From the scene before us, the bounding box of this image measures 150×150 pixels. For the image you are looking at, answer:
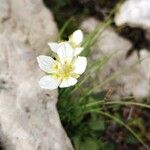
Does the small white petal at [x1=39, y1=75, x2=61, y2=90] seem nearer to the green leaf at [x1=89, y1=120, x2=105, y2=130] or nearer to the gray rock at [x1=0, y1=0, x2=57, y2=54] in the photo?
the gray rock at [x1=0, y1=0, x2=57, y2=54]

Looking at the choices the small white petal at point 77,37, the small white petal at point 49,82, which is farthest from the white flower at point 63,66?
the small white petal at point 77,37

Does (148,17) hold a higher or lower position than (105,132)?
higher

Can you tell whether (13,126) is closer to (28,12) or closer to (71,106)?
(71,106)

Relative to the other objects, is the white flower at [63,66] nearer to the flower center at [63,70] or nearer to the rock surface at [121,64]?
the flower center at [63,70]

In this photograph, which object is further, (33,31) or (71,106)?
(33,31)

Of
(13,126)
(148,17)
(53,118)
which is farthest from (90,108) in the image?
(148,17)

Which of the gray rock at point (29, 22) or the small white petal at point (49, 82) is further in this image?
the gray rock at point (29, 22)

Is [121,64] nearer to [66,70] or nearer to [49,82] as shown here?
[66,70]

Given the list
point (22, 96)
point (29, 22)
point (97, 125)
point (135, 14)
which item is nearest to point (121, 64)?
point (135, 14)
